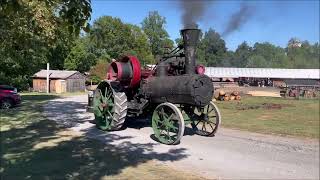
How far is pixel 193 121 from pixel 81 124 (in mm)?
4804

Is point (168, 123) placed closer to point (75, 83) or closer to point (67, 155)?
point (67, 155)

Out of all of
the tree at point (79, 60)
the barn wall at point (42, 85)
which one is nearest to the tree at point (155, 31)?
the barn wall at point (42, 85)

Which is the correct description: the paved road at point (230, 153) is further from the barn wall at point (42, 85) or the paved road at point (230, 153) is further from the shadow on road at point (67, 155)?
the barn wall at point (42, 85)

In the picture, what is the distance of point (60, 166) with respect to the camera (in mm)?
7652

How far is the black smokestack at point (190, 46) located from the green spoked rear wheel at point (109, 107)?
8.39 ft

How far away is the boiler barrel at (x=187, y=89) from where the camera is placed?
34.1 feet

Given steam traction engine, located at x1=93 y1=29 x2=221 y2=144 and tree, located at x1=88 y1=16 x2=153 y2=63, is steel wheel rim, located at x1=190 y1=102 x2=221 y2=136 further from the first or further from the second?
tree, located at x1=88 y1=16 x2=153 y2=63

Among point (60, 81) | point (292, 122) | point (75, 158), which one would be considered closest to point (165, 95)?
point (75, 158)

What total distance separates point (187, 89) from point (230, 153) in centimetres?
221

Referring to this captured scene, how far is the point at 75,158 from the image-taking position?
8477 mm

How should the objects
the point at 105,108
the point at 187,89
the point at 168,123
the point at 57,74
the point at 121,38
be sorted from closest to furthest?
the point at 187,89, the point at 168,123, the point at 105,108, the point at 57,74, the point at 121,38

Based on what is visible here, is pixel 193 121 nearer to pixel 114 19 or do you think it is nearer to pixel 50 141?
pixel 50 141

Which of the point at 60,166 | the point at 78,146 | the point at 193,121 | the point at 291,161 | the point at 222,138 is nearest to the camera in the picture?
the point at 291,161

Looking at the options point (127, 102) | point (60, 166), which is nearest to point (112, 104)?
point (127, 102)
